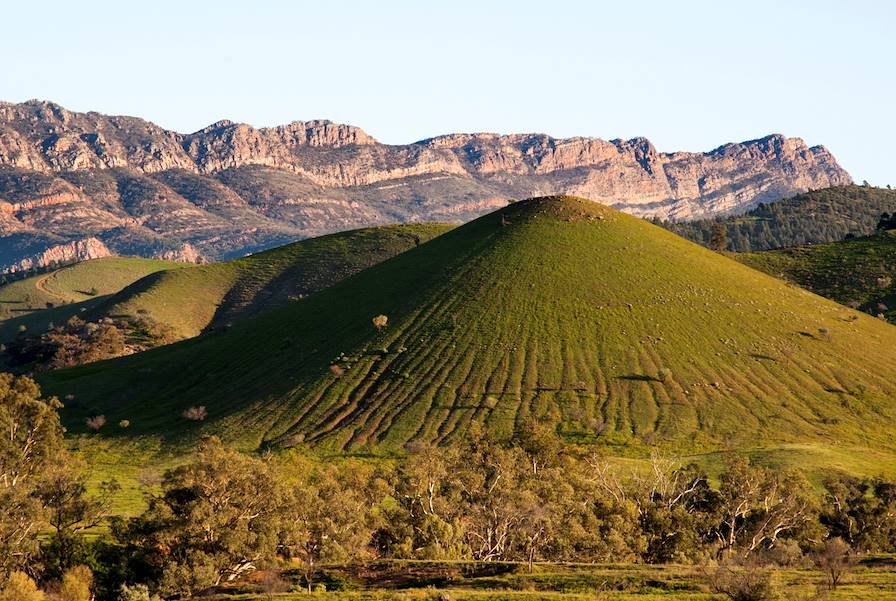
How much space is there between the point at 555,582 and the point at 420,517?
16.9 meters

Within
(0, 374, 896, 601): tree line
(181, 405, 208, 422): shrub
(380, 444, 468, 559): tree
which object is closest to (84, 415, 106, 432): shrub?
(181, 405, 208, 422): shrub

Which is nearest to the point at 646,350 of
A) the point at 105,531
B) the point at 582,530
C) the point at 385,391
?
the point at 385,391

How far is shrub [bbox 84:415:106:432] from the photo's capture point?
12569 centimetres

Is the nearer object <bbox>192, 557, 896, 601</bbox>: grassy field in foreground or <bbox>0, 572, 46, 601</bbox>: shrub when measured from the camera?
<bbox>192, 557, 896, 601</bbox>: grassy field in foreground

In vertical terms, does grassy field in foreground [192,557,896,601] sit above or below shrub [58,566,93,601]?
above

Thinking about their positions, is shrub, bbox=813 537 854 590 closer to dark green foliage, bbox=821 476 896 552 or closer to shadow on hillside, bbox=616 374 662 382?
dark green foliage, bbox=821 476 896 552

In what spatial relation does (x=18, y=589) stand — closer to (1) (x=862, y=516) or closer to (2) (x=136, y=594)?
(2) (x=136, y=594)

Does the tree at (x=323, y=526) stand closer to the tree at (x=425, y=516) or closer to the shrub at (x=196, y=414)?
the tree at (x=425, y=516)

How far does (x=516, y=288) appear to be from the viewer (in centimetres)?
14675

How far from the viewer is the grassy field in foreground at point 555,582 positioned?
49.4 metres

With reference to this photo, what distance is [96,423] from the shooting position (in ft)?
413

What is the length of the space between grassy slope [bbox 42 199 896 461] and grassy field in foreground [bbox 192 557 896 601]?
4969 cm

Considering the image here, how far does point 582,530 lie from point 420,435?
48671 millimetres

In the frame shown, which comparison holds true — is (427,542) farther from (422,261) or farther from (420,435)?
(422,261)
